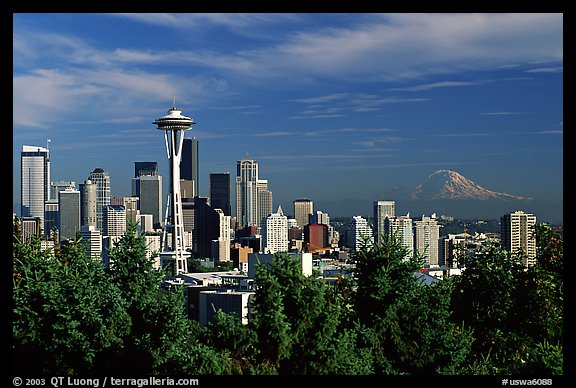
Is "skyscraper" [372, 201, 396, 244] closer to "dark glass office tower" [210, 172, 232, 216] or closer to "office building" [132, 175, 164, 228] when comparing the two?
"office building" [132, 175, 164, 228]

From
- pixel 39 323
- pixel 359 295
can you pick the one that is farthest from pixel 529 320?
pixel 39 323

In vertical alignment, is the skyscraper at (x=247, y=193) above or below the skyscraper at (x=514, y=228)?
above

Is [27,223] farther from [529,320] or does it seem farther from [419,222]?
[529,320]

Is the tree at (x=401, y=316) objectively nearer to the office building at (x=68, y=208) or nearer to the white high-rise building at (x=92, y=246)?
the white high-rise building at (x=92, y=246)

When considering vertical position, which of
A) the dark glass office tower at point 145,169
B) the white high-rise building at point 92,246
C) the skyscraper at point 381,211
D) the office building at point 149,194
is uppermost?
the dark glass office tower at point 145,169

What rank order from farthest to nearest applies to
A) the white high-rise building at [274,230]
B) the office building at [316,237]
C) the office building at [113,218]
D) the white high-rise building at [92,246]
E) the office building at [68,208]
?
the white high-rise building at [274,230] → the office building at [113,218] → the office building at [316,237] → the office building at [68,208] → the white high-rise building at [92,246]

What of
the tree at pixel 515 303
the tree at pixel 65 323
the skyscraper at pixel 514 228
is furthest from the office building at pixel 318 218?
the tree at pixel 65 323

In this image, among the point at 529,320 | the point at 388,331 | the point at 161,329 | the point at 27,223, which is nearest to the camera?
the point at 161,329
